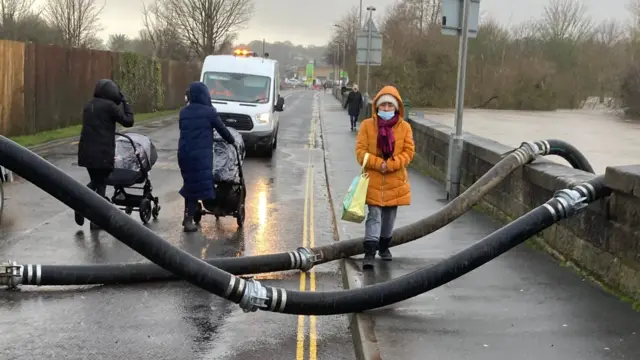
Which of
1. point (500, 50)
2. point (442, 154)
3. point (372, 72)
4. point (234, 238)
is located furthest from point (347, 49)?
point (234, 238)

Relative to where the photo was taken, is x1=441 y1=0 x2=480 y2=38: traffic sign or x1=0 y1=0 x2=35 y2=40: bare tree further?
x1=0 y1=0 x2=35 y2=40: bare tree

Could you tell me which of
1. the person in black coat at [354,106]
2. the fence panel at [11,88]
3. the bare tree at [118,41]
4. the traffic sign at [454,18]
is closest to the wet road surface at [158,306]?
the traffic sign at [454,18]

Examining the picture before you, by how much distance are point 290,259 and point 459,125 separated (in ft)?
18.6

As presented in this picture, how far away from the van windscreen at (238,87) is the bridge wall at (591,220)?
10.5 meters

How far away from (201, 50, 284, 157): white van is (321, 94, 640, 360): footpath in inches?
432

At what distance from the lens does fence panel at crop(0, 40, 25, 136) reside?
1920 cm

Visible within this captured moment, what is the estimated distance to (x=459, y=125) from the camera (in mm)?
11727

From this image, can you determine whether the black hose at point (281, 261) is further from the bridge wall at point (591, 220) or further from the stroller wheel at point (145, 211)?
the stroller wheel at point (145, 211)

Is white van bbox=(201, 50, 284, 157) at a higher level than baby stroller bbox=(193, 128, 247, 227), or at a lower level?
higher

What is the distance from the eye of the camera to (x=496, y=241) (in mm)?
5867

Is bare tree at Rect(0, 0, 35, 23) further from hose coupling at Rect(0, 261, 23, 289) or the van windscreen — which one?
hose coupling at Rect(0, 261, 23, 289)

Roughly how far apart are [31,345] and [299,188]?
8.81m

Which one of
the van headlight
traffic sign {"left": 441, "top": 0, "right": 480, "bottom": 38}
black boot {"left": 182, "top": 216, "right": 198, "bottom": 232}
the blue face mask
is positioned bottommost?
black boot {"left": 182, "top": 216, "right": 198, "bottom": 232}

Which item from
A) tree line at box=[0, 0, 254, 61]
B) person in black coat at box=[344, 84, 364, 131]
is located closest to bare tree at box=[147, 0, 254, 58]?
tree line at box=[0, 0, 254, 61]
